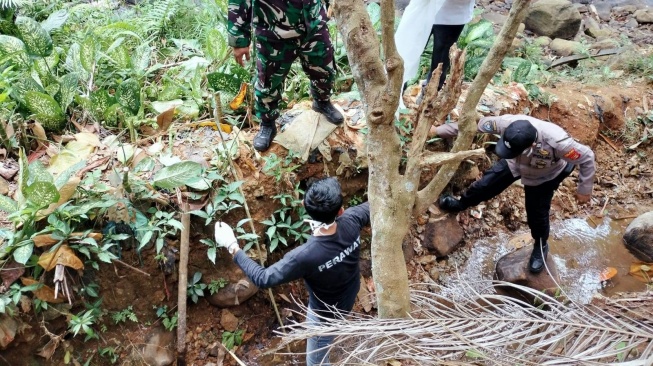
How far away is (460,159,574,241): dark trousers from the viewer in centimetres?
347

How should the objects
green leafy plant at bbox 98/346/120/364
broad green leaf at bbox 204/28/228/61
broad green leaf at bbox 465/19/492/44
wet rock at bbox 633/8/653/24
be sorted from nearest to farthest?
green leafy plant at bbox 98/346/120/364 < broad green leaf at bbox 204/28/228/61 < broad green leaf at bbox 465/19/492/44 < wet rock at bbox 633/8/653/24

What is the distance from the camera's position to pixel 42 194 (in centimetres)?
268

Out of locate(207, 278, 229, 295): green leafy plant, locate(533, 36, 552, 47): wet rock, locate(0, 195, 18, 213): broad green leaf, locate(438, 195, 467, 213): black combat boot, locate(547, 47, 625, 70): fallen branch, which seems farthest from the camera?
locate(533, 36, 552, 47): wet rock

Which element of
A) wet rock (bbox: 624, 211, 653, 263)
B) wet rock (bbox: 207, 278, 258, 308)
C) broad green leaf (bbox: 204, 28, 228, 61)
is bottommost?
wet rock (bbox: 624, 211, 653, 263)

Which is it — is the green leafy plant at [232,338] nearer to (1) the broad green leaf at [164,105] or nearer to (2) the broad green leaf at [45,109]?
(1) the broad green leaf at [164,105]

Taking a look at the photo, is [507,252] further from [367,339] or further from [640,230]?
[367,339]

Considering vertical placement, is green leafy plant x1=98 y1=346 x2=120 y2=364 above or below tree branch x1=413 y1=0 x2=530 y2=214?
below

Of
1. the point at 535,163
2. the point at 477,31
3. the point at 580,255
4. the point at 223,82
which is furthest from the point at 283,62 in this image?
the point at 580,255

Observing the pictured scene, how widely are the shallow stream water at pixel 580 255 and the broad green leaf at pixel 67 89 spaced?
11.5 feet

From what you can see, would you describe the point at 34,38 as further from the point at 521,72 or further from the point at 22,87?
the point at 521,72

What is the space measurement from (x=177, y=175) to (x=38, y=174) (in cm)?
82

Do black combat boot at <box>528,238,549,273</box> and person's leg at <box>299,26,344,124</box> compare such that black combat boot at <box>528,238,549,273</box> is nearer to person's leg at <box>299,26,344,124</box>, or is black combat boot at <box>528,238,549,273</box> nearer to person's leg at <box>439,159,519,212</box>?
person's leg at <box>439,159,519,212</box>

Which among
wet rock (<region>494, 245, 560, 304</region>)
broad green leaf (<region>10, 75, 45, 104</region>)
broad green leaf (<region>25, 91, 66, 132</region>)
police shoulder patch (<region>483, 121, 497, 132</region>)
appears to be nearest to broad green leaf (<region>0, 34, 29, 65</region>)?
broad green leaf (<region>10, 75, 45, 104</region>)

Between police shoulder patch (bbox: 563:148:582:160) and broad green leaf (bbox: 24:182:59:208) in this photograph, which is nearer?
broad green leaf (bbox: 24:182:59:208)
